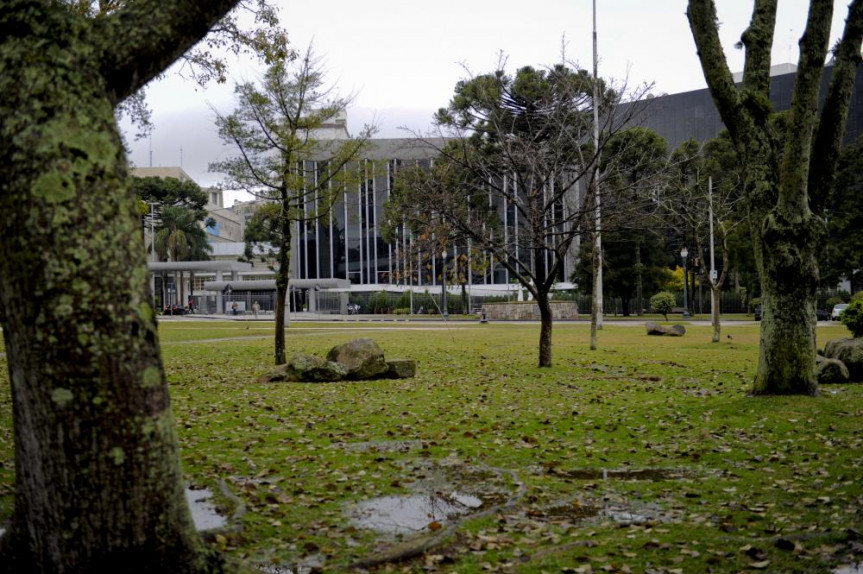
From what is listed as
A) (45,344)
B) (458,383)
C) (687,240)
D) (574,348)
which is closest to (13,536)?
(45,344)

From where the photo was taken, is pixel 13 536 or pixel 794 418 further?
pixel 794 418

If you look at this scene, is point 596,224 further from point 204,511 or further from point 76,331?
point 76,331

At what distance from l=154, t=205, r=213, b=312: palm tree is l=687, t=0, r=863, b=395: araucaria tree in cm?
7941

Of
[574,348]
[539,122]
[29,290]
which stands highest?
[539,122]

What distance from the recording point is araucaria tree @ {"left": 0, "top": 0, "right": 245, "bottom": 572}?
3.71 meters

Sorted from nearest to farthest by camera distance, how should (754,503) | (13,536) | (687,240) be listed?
1. (13,536)
2. (754,503)
3. (687,240)

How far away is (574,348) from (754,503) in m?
20.0

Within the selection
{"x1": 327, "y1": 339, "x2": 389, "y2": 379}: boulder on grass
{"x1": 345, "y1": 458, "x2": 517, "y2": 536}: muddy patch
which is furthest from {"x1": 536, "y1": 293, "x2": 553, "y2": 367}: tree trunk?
{"x1": 345, "y1": 458, "x2": 517, "y2": 536}: muddy patch

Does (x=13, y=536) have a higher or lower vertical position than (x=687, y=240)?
lower

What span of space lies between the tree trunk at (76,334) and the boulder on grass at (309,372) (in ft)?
41.8

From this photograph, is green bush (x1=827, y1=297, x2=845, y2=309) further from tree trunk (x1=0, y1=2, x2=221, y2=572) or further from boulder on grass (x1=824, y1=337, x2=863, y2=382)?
tree trunk (x1=0, y1=2, x2=221, y2=572)

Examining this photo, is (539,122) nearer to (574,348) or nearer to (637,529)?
(574,348)

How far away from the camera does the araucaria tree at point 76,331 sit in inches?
146

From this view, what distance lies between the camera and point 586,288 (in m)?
65.4
